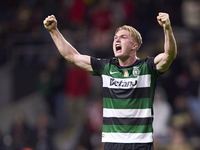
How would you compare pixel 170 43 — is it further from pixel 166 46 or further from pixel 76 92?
pixel 76 92

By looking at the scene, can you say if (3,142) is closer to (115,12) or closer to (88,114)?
(88,114)

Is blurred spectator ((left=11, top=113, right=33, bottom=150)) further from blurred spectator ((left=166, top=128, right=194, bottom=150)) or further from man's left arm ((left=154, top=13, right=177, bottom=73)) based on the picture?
man's left arm ((left=154, top=13, right=177, bottom=73))

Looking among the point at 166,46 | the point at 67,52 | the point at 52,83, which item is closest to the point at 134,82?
the point at 166,46

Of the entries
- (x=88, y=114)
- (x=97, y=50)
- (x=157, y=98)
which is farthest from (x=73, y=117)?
(x=157, y=98)

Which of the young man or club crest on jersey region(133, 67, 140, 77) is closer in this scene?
the young man

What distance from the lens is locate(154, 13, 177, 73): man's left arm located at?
449cm

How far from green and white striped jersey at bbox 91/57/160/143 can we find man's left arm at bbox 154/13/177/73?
0.32 feet

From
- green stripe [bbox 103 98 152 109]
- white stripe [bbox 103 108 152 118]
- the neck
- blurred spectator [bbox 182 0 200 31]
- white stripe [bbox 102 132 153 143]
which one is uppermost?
blurred spectator [bbox 182 0 200 31]

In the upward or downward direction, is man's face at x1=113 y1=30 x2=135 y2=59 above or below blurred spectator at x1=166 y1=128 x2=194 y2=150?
above

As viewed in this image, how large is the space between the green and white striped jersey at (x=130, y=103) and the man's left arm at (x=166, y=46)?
0.32 feet

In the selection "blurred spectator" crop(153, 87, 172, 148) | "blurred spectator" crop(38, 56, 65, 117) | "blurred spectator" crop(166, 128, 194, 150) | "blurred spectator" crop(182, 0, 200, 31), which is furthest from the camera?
"blurred spectator" crop(182, 0, 200, 31)

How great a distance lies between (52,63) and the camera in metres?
11.4

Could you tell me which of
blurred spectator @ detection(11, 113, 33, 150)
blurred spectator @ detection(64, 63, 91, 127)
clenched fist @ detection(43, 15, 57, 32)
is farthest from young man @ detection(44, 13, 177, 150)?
blurred spectator @ detection(64, 63, 91, 127)

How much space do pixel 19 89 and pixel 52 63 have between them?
1.51m
